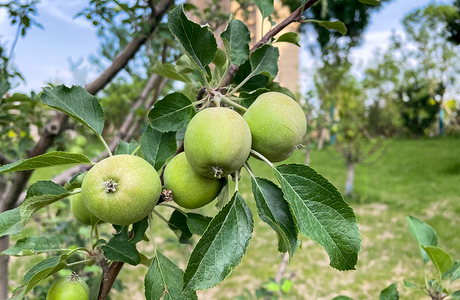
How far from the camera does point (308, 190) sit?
1.93 ft

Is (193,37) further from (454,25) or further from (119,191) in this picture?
(454,25)

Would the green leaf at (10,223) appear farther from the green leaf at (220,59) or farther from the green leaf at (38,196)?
the green leaf at (220,59)

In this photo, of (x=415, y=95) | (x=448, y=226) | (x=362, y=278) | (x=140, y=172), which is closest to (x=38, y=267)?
(x=140, y=172)

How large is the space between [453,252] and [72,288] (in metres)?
4.85

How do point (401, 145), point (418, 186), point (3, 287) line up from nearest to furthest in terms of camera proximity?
point (3, 287) < point (418, 186) < point (401, 145)

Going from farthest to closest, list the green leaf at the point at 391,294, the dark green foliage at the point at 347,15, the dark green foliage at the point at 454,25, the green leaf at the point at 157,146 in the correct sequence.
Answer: the dark green foliage at the point at 347,15, the dark green foliage at the point at 454,25, the green leaf at the point at 391,294, the green leaf at the point at 157,146

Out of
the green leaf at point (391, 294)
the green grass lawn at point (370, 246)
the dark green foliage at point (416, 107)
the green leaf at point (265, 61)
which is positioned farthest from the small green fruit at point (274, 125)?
the dark green foliage at point (416, 107)

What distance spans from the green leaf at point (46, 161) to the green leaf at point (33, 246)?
0.25m

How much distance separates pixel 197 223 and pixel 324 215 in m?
0.32

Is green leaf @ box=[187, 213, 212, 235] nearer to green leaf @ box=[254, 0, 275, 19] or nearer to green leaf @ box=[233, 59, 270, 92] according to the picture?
green leaf @ box=[233, 59, 270, 92]

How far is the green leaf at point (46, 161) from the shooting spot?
0.57 metres

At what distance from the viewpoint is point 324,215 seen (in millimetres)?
562

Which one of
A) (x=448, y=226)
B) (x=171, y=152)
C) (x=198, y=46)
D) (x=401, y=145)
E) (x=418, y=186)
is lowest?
(x=401, y=145)

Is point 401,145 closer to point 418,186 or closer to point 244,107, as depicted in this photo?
point 418,186
